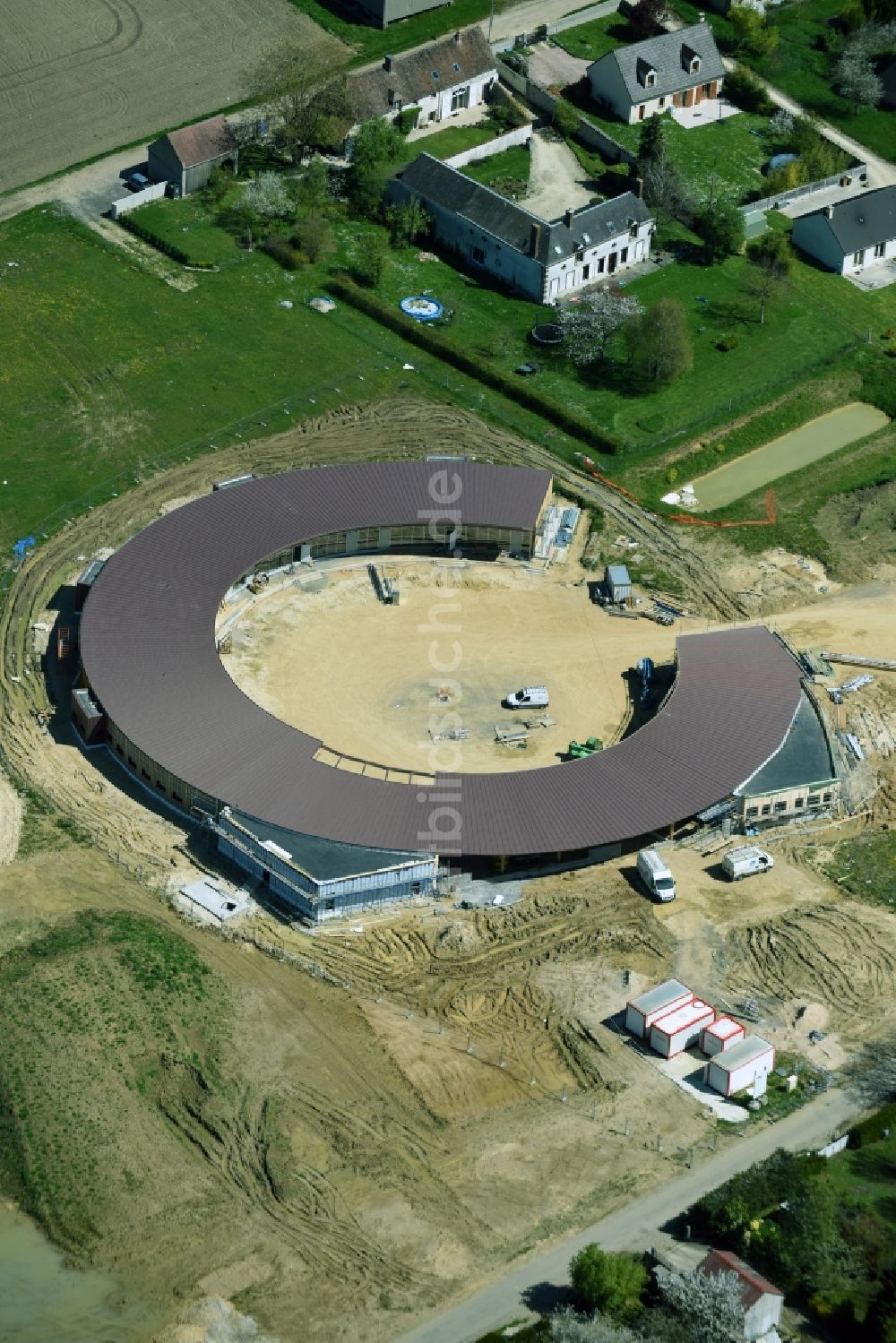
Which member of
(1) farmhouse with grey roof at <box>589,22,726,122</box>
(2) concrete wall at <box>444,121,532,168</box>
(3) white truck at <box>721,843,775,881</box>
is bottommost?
(3) white truck at <box>721,843,775,881</box>

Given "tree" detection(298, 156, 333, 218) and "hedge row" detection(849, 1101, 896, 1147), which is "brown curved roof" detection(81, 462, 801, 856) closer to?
"hedge row" detection(849, 1101, 896, 1147)

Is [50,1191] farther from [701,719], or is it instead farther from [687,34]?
[687,34]

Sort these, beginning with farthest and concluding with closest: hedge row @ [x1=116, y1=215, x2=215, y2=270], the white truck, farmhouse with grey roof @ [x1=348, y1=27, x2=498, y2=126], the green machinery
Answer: farmhouse with grey roof @ [x1=348, y1=27, x2=498, y2=126]
hedge row @ [x1=116, y1=215, x2=215, y2=270]
the green machinery
the white truck

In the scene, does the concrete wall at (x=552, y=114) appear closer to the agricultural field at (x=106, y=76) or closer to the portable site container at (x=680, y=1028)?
the agricultural field at (x=106, y=76)

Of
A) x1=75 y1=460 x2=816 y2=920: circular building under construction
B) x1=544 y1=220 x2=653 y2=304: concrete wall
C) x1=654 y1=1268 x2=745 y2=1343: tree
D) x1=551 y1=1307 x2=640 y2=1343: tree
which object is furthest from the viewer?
x1=544 y1=220 x2=653 y2=304: concrete wall

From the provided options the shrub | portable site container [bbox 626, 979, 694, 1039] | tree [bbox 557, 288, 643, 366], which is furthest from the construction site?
the shrub

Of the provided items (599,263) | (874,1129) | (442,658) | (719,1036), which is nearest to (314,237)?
(599,263)

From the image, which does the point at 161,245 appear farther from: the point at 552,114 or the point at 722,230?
the point at 722,230

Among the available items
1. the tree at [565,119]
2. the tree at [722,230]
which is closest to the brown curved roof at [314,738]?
the tree at [722,230]
